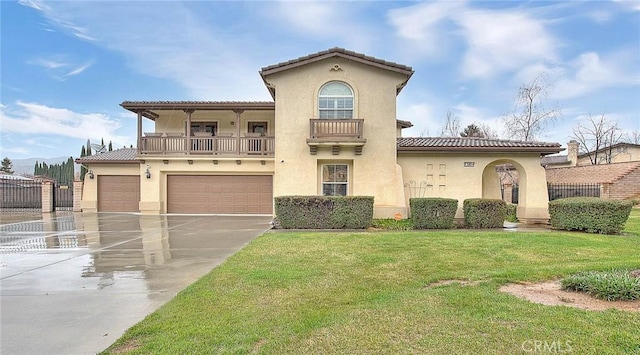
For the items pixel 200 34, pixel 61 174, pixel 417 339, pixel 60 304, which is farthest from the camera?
pixel 61 174

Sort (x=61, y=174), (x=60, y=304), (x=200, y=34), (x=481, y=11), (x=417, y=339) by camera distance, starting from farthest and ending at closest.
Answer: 1. (x=61, y=174)
2. (x=200, y=34)
3. (x=481, y=11)
4. (x=60, y=304)
5. (x=417, y=339)

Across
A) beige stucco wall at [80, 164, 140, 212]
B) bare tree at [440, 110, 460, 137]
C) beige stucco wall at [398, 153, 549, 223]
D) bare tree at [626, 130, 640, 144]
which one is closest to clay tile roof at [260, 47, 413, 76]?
beige stucco wall at [398, 153, 549, 223]

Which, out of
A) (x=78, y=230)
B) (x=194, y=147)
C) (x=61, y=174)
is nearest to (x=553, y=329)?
(x=78, y=230)

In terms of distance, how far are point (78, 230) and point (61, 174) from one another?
3747 centimetres

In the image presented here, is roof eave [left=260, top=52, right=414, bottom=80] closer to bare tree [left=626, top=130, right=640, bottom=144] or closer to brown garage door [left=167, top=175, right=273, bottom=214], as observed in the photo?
brown garage door [left=167, top=175, right=273, bottom=214]

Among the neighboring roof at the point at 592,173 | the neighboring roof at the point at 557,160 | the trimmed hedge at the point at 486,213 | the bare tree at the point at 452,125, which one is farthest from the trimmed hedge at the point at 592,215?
the neighboring roof at the point at 557,160

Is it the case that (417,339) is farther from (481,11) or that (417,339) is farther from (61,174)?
(61,174)

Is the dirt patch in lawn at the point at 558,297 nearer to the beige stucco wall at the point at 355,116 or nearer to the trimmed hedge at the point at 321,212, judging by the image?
the trimmed hedge at the point at 321,212

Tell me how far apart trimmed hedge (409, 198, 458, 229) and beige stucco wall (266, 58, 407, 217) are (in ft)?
Answer: 8.86

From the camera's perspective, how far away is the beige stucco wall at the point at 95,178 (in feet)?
69.7

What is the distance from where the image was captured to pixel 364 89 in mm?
15719

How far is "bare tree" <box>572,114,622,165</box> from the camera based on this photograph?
34562mm

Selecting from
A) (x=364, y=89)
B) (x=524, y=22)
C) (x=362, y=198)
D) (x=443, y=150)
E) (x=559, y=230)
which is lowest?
(x=559, y=230)

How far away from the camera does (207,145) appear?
64.4 feet
